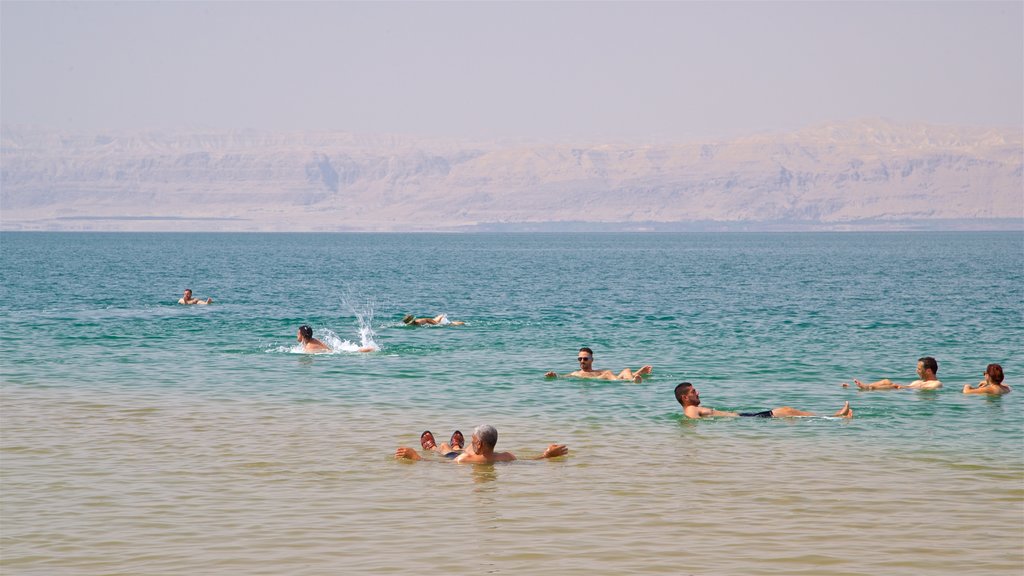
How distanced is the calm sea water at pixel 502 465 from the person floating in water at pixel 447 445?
1.50 ft

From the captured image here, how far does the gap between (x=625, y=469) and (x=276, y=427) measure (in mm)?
7276

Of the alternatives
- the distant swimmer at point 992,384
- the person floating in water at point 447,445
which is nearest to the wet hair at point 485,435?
the person floating in water at point 447,445

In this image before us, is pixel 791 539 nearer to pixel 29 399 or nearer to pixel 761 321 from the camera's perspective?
pixel 29 399

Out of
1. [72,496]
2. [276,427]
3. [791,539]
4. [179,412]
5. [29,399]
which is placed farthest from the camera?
[29,399]

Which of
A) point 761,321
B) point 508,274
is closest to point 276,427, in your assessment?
point 761,321

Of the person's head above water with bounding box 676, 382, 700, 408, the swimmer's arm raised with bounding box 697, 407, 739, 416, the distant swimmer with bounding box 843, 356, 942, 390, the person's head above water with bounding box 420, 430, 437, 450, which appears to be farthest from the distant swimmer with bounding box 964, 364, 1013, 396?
the person's head above water with bounding box 420, 430, 437, 450

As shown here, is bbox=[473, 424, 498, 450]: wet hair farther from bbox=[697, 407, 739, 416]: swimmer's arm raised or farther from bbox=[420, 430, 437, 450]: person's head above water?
bbox=[697, 407, 739, 416]: swimmer's arm raised

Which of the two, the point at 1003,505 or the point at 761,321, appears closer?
the point at 1003,505

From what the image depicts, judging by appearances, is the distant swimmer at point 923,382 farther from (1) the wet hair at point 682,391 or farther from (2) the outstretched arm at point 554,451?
(2) the outstretched arm at point 554,451

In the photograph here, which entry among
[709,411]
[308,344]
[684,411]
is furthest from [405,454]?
[308,344]

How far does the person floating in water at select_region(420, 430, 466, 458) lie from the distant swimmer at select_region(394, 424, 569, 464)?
332mm

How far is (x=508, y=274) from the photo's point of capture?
10831cm

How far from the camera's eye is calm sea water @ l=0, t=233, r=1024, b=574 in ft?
46.4

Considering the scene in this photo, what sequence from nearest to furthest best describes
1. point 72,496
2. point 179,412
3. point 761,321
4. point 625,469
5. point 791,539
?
point 791,539 < point 72,496 < point 625,469 < point 179,412 < point 761,321
